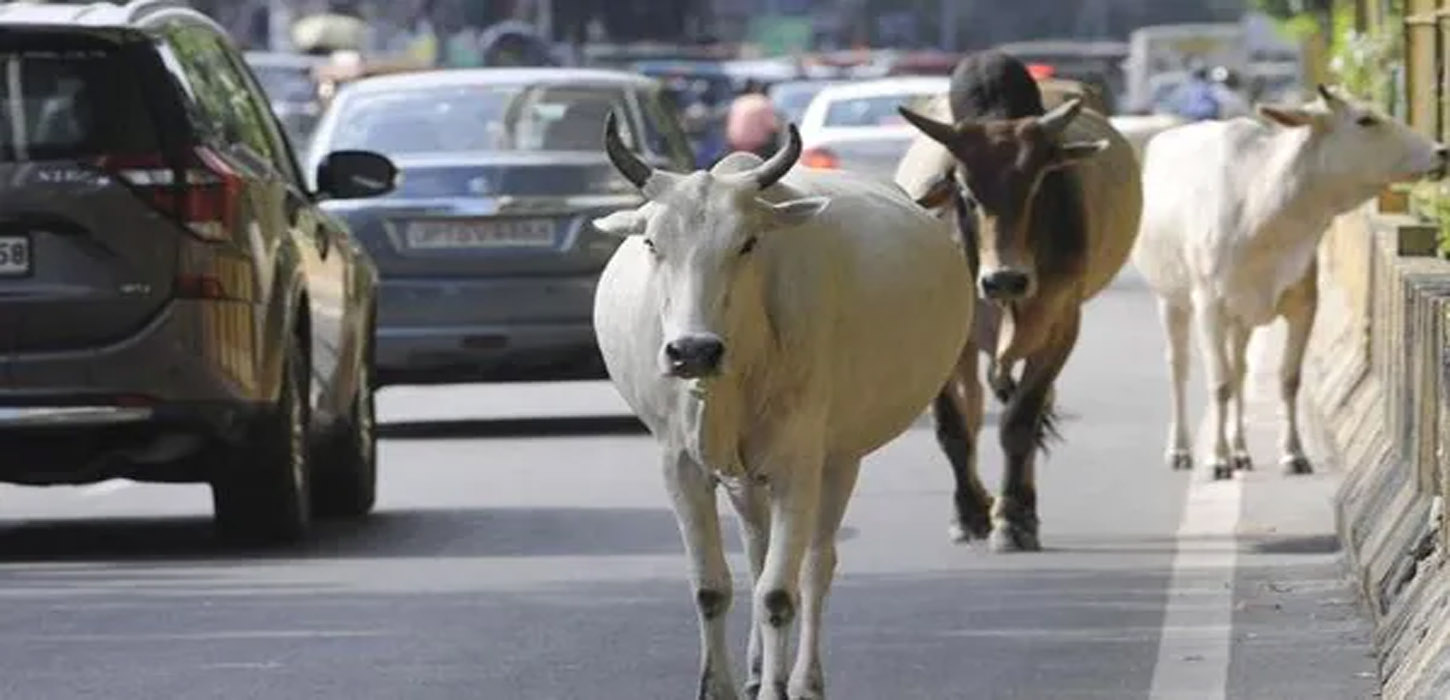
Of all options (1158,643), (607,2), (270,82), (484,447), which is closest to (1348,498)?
(1158,643)

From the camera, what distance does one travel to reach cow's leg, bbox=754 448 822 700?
11391mm

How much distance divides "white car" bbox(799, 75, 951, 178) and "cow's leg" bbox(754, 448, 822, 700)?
21.4m

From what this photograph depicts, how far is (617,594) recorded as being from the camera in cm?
1450

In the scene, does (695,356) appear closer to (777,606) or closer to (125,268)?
(777,606)

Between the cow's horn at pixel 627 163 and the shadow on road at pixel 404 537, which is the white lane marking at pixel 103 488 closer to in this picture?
the shadow on road at pixel 404 537

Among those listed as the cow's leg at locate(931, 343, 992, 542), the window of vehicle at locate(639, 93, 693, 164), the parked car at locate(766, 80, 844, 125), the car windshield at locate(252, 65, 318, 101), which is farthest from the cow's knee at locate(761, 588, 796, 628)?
Answer: the car windshield at locate(252, 65, 318, 101)

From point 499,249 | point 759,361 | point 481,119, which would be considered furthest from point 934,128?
point 481,119

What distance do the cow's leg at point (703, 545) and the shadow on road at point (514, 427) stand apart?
10.6m

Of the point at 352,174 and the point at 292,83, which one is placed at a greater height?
the point at 352,174

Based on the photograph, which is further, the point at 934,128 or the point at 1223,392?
the point at 1223,392

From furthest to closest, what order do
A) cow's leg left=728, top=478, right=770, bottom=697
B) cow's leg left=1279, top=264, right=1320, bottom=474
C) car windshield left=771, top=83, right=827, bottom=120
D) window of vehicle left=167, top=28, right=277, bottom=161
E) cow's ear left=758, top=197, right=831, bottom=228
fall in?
1. car windshield left=771, top=83, right=827, bottom=120
2. cow's leg left=1279, top=264, right=1320, bottom=474
3. window of vehicle left=167, top=28, right=277, bottom=161
4. cow's leg left=728, top=478, right=770, bottom=697
5. cow's ear left=758, top=197, right=831, bottom=228

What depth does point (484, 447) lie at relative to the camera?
71.3ft

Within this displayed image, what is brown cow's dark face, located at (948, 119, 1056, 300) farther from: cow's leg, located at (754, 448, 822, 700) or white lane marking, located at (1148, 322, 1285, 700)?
cow's leg, located at (754, 448, 822, 700)

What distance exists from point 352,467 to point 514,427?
18.7 ft
